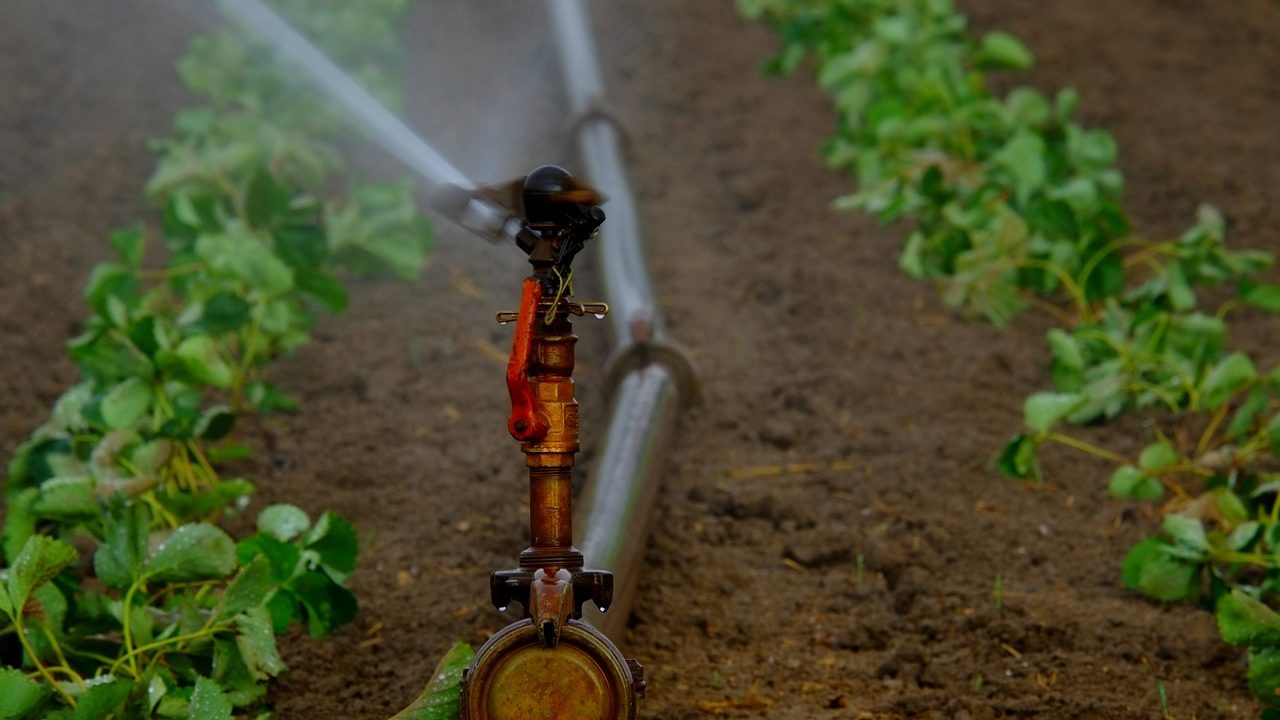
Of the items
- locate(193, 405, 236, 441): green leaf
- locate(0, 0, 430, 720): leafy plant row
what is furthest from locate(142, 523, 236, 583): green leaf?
locate(193, 405, 236, 441): green leaf

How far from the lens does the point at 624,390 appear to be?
2.66 metres

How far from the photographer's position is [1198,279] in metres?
3.14

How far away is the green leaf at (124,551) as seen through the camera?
1859 millimetres

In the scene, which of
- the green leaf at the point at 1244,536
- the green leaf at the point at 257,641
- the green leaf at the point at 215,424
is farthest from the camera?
the green leaf at the point at 215,424

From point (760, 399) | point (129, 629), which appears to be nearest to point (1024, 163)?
point (760, 399)

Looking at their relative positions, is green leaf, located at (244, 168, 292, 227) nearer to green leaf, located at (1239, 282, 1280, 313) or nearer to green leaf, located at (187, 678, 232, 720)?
green leaf, located at (187, 678, 232, 720)

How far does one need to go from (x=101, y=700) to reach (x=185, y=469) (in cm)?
84

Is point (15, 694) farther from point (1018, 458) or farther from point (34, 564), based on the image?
point (1018, 458)

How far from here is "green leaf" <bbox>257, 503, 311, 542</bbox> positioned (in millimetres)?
2029

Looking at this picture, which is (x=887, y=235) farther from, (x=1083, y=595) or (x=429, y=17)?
(x=429, y=17)

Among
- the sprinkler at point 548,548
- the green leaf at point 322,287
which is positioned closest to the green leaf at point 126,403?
the green leaf at point 322,287

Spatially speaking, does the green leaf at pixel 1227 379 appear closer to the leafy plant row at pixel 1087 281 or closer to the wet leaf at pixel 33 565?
the leafy plant row at pixel 1087 281

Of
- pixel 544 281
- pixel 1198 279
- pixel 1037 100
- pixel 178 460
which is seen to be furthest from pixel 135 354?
pixel 1037 100

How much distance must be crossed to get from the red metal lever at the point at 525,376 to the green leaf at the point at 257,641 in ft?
1.78
